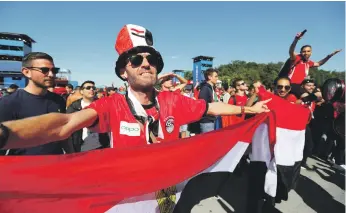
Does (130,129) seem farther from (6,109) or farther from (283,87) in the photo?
(283,87)

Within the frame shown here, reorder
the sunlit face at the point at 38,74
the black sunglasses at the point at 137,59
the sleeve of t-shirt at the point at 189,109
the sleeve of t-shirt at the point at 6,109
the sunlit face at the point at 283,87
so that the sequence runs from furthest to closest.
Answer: the sunlit face at the point at 283,87, the sunlit face at the point at 38,74, the sleeve of t-shirt at the point at 6,109, the sleeve of t-shirt at the point at 189,109, the black sunglasses at the point at 137,59

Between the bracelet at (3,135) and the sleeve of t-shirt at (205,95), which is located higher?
the bracelet at (3,135)

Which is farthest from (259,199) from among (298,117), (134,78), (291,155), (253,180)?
(134,78)

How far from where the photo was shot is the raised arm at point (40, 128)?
3.76 feet

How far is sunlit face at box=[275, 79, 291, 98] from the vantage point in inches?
149

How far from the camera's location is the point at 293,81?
5.68 m

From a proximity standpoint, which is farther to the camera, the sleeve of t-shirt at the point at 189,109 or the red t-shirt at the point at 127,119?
the sleeve of t-shirt at the point at 189,109

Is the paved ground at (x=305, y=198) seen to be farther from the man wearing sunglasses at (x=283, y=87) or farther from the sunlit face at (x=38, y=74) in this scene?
the sunlit face at (x=38, y=74)

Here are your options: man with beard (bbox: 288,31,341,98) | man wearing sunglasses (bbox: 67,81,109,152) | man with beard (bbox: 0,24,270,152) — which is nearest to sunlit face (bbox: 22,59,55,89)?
man wearing sunglasses (bbox: 67,81,109,152)

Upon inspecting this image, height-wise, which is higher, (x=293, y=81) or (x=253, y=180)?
(x=293, y=81)

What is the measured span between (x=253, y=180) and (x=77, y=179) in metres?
2.61

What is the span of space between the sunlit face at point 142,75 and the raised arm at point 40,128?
1.57 feet

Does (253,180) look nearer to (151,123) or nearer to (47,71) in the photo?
(151,123)

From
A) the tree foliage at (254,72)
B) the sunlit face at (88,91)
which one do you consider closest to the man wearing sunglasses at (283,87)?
the sunlit face at (88,91)
